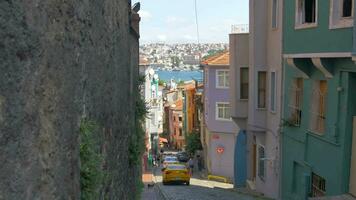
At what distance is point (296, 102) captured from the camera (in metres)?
18.0

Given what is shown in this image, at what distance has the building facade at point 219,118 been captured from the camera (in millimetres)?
40812

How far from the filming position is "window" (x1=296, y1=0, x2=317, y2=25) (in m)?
16.2

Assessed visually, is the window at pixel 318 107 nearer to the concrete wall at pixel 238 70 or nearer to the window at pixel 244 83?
the concrete wall at pixel 238 70

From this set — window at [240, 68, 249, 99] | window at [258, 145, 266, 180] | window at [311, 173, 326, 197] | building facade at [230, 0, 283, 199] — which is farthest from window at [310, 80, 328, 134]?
window at [240, 68, 249, 99]

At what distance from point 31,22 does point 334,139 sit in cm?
1184

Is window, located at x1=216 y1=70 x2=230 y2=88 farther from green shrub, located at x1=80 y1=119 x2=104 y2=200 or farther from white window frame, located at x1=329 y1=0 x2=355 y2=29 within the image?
green shrub, located at x1=80 y1=119 x2=104 y2=200

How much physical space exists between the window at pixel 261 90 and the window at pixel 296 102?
3327mm

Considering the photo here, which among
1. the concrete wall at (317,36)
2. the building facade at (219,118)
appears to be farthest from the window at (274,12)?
the building facade at (219,118)

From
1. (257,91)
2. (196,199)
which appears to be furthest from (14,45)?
(257,91)

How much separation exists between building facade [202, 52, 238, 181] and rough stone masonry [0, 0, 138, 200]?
3412 cm

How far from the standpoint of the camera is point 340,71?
13883mm

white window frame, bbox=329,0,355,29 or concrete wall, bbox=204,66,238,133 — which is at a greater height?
white window frame, bbox=329,0,355,29

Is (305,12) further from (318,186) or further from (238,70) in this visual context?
(238,70)

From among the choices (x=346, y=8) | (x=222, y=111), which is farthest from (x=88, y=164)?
(x=222, y=111)
